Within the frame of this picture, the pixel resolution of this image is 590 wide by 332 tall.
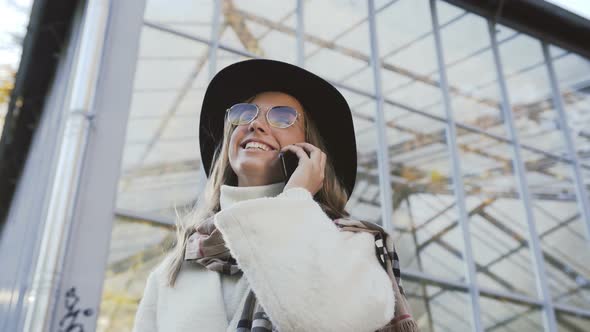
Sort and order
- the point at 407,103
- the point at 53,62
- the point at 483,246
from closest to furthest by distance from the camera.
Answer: the point at 483,246
the point at 407,103
the point at 53,62

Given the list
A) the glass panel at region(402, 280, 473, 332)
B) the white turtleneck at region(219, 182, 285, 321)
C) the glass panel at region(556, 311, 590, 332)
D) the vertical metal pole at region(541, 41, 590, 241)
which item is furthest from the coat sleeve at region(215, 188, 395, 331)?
the vertical metal pole at region(541, 41, 590, 241)

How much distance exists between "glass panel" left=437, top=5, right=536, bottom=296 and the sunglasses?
14.1 feet

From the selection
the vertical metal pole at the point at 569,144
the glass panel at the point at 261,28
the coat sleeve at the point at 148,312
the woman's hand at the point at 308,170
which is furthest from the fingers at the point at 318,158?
the vertical metal pole at the point at 569,144

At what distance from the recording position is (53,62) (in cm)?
1020

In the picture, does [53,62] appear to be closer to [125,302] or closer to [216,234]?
[125,302]

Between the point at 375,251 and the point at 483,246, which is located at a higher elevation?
the point at 483,246

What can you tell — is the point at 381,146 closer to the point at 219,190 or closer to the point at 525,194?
the point at 525,194

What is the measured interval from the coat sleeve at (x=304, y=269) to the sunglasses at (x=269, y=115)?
516 millimetres

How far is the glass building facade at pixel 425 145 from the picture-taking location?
162 inches

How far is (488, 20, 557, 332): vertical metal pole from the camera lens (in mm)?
5820

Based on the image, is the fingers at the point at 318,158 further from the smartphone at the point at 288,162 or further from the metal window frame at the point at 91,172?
the metal window frame at the point at 91,172

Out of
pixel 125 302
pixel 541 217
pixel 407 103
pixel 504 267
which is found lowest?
pixel 125 302

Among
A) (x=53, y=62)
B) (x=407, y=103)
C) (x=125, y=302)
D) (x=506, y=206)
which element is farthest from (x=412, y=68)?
(x=53, y=62)

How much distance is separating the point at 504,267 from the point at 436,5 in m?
3.47
